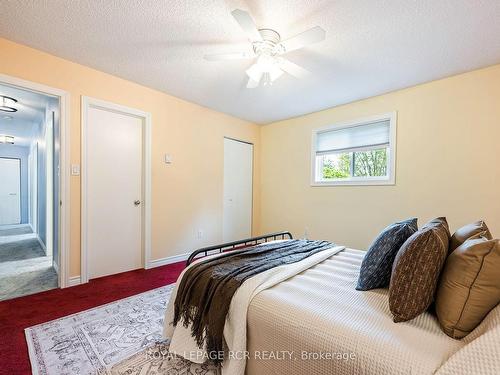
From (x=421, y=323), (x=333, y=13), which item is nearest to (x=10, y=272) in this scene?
(x=421, y=323)

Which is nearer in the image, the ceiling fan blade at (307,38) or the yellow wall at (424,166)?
the ceiling fan blade at (307,38)

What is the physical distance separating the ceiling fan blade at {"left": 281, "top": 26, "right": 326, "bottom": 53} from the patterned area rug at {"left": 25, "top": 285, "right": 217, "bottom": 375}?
91.3 inches

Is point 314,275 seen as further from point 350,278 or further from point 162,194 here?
point 162,194

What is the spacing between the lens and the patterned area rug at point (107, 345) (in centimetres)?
144

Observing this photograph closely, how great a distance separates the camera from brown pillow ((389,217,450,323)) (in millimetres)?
1020

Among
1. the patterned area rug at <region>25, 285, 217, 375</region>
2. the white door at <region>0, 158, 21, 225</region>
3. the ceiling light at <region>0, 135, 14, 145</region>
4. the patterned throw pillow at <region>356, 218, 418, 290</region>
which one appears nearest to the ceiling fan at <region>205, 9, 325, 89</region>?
the patterned throw pillow at <region>356, 218, 418, 290</region>

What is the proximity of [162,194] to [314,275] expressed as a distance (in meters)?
2.52

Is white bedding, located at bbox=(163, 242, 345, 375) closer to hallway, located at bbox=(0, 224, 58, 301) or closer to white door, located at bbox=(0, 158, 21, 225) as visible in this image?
hallway, located at bbox=(0, 224, 58, 301)

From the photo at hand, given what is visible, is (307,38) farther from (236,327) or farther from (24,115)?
(24,115)

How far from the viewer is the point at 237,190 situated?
4.45 metres

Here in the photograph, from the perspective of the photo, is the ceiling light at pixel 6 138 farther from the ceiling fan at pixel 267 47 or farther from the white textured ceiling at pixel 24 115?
the ceiling fan at pixel 267 47

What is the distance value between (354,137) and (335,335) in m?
3.16

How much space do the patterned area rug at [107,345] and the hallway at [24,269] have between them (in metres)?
1.00

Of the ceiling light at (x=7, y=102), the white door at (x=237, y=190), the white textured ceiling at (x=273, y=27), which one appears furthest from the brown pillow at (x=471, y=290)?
the ceiling light at (x=7, y=102)
